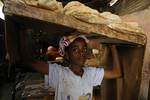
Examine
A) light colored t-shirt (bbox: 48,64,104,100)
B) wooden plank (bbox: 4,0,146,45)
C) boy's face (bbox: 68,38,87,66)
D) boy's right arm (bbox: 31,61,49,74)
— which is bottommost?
light colored t-shirt (bbox: 48,64,104,100)

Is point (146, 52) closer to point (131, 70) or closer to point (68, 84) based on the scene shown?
point (131, 70)

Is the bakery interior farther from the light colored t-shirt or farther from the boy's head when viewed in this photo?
the light colored t-shirt

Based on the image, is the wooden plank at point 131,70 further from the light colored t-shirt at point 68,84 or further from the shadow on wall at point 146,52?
the shadow on wall at point 146,52

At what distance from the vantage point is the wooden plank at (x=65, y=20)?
2.11 meters

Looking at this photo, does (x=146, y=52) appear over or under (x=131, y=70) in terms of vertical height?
over

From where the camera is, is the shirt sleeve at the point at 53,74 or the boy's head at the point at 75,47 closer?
the boy's head at the point at 75,47

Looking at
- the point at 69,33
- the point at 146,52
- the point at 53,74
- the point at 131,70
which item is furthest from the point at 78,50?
the point at 146,52

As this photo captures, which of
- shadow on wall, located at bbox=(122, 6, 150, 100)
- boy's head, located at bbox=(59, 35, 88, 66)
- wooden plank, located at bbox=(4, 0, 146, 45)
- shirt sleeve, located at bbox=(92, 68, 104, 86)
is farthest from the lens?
shadow on wall, located at bbox=(122, 6, 150, 100)

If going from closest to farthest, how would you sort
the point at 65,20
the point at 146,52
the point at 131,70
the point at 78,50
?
the point at 65,20
the point at 78,50
the point at 131,70
the point at 146,52

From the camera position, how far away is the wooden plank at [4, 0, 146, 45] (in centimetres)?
211

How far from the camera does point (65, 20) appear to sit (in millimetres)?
2301

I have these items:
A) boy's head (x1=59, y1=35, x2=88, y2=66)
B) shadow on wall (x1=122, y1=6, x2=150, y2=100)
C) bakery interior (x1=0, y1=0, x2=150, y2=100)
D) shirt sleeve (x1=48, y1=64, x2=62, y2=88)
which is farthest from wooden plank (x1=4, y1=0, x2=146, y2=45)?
shadow on wall (x1=122, y1=6, x2=150, y2=100)

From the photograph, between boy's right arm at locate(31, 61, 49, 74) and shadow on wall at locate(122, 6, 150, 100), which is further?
shadow on wall at locate(122, 6, 150, 100)

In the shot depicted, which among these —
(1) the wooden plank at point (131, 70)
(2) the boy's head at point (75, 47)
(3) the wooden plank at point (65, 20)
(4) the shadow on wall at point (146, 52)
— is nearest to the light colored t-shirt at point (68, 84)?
(2) the boy's head at point (75, 47)
